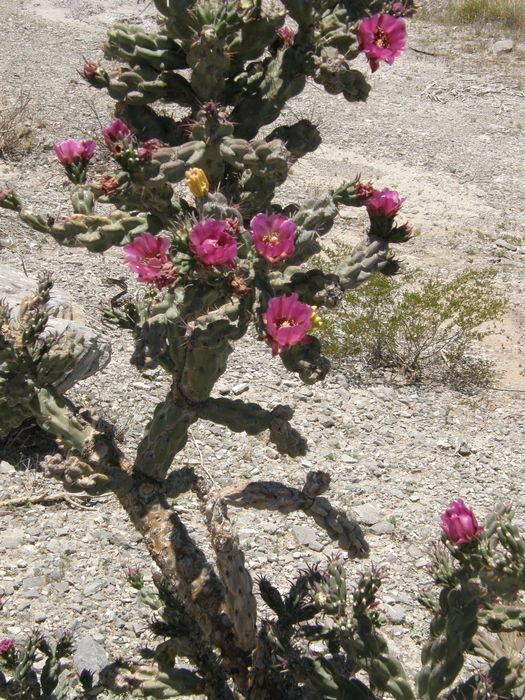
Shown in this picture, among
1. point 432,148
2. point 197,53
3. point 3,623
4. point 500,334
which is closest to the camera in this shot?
point 197,53

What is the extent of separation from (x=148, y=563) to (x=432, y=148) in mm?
7947

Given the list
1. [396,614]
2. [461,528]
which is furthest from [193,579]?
[396,614]

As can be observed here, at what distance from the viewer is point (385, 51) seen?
256 cm

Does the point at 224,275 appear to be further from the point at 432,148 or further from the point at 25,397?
the point at 432,148

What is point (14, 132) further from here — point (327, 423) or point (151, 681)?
point (151, 681)

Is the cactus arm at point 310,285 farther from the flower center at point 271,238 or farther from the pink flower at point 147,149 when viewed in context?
the pink flower at point 147,149

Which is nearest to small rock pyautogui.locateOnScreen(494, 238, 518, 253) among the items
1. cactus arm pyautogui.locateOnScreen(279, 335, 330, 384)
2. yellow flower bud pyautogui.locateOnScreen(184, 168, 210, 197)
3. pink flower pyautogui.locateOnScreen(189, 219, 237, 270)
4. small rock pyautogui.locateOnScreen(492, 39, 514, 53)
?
cactus arm pyautogui.locateOnScreen(279, 335, 330, 384)

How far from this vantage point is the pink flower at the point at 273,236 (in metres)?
2.19

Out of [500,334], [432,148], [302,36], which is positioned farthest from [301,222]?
[432,148]

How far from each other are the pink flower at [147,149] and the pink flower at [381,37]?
Result: 2.38 feet

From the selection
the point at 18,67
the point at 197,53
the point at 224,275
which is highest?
the point at 197,53

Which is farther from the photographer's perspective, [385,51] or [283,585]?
[283,585]

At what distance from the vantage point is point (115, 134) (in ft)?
7.98

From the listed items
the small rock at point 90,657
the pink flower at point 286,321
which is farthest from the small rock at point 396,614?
the pink flower at point 286,321
